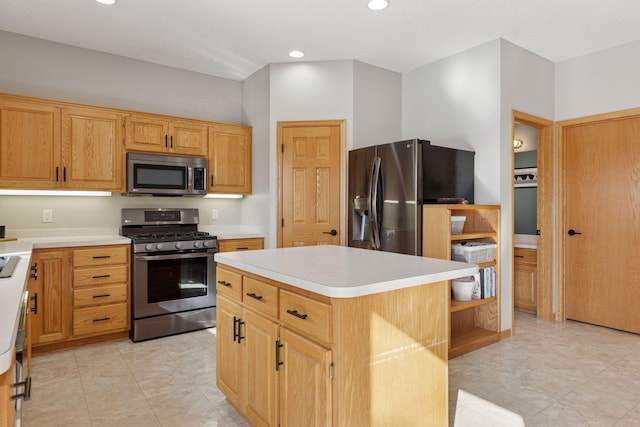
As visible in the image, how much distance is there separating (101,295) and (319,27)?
9.67 feet

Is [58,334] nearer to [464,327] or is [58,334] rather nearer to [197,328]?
[197,328]

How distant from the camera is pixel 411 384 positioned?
1656 millimetres

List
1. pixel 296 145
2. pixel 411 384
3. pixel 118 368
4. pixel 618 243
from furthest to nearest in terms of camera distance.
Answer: pixel 296 145 < pixel 618 243 < pixel 118 368 < pixel 411 384

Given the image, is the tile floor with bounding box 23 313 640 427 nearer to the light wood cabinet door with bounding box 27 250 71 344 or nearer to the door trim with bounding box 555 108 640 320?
the light wood cabinet door with bounding box 27 250 71 344

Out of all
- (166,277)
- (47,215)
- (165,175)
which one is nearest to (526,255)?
(166,277)

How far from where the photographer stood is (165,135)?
3.87 m

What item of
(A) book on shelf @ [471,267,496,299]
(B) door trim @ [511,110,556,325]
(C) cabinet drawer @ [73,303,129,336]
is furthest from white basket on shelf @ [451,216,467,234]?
(C) cabinet drawer @ [73,303,129,336]

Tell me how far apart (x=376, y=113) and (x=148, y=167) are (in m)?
2.40

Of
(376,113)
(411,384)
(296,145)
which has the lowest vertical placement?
(411,384)

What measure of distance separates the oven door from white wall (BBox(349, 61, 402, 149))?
1959 mm

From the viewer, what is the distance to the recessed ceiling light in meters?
2.89

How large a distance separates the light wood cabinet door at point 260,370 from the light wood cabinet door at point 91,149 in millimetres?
2365

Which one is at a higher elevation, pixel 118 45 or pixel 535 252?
pixel 118 45

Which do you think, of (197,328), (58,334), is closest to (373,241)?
(197,328)
